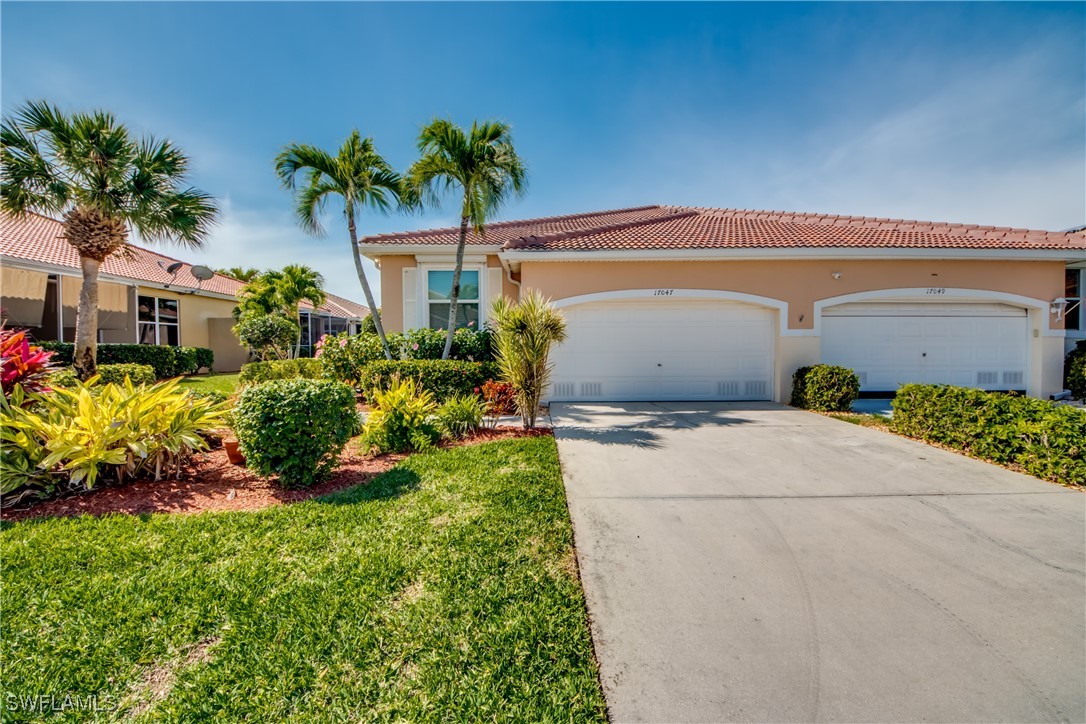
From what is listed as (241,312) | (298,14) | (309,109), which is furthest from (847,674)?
(241,312)

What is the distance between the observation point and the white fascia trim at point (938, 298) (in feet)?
34.9

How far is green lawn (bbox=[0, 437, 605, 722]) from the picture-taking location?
1.98 metres

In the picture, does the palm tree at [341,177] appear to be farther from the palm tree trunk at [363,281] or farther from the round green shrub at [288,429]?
the round green shrub at [288,429]

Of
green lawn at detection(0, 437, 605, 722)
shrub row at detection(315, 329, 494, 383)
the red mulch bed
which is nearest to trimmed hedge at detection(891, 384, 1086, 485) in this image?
green lawn at detection(0, 437, 605, 722)

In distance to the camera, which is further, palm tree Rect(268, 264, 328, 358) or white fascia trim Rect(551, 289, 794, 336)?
palm tree Rect(268, 264, 328, 358)

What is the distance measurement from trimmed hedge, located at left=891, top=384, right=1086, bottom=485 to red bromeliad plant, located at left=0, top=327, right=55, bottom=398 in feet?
40.5

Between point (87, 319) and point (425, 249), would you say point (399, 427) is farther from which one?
point (87, 319)

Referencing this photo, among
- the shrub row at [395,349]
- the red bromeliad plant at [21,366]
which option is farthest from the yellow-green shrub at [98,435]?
the shrub row at [395,349]

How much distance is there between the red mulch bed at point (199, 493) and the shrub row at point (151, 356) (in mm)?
10704

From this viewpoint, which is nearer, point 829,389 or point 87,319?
point 829,389

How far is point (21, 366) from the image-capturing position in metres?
5.27

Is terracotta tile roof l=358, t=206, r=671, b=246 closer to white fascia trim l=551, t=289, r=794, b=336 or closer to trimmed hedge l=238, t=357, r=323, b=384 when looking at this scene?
white fascia trim l=551, t=289, r=794, b=336

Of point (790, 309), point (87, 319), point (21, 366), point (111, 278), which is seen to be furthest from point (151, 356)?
point (790, 309)

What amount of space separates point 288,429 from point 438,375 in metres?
4.47
